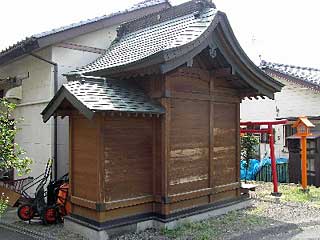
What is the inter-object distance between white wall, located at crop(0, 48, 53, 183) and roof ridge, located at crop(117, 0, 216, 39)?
2307mm

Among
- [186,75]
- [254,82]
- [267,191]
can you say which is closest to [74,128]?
[186,75]

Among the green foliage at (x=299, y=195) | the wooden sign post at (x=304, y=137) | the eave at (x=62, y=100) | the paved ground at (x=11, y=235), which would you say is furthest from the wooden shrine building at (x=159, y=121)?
the wooden sign post at (x=304, y=137)

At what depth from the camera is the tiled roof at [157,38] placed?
7.54 m

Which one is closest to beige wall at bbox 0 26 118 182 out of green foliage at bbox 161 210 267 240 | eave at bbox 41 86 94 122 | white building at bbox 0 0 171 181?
white building at bbox 0 0 171 181

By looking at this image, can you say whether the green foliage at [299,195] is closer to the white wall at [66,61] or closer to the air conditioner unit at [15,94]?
the white wall at [66,61]

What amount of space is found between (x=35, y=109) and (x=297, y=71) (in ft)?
51.6

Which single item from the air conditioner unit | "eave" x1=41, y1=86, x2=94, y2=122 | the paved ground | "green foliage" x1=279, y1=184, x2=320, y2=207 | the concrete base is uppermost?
the air conditioner unit

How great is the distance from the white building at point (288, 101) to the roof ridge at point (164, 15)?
11001mm

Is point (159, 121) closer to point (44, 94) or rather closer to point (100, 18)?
point (44, 94)

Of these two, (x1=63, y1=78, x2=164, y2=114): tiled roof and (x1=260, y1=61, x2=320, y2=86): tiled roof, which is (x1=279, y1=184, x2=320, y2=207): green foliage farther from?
(x1=260, y1=61, x2=320, y2=86): tiled roof

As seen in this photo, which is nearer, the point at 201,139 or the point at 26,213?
the point at 26,213

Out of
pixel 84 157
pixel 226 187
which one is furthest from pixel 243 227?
pixel 84 157

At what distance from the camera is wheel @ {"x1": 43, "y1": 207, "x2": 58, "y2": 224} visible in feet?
26.7

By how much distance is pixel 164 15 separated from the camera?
32.3 feet
